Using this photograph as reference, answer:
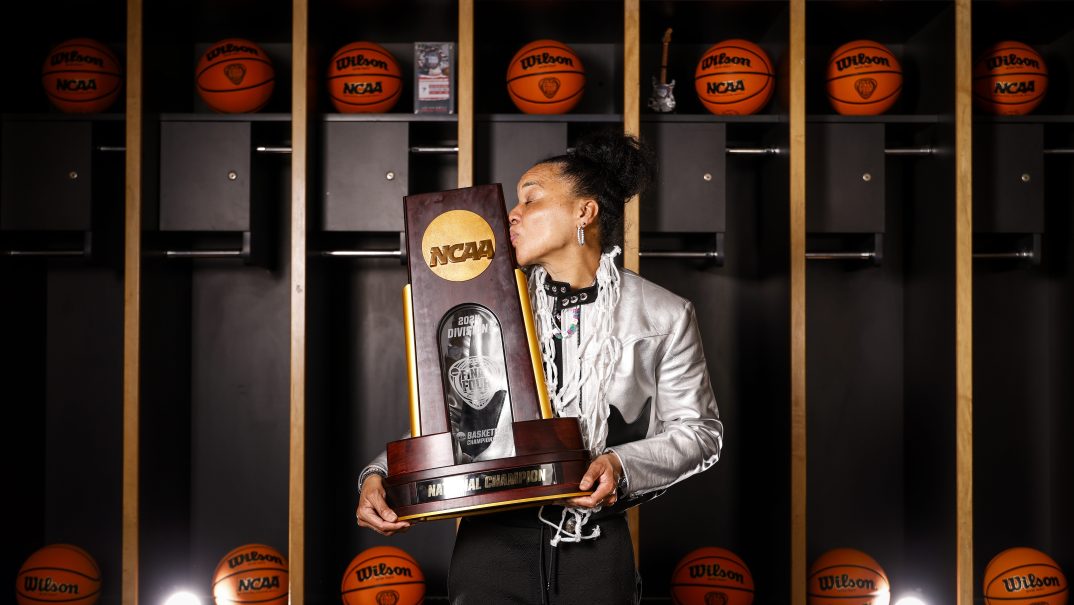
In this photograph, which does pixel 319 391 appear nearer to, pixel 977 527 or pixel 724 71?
pixel 724 71

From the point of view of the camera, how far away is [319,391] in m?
2.87

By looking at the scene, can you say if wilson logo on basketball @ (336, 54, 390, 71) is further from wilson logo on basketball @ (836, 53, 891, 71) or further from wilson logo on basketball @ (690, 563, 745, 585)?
wilson logo on basketball @ (690, 563, 745, 585)

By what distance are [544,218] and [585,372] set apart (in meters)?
0.29

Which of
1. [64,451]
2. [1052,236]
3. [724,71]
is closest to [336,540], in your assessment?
[64,451]

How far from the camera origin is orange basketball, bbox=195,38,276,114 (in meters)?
2.74

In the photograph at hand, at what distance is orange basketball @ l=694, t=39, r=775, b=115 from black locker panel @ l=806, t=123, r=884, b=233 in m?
0.21

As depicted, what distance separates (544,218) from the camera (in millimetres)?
1574

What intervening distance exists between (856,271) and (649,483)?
82.4 inches

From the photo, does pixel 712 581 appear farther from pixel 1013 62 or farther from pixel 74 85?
pixel 74 85

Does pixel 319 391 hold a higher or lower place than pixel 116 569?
higher

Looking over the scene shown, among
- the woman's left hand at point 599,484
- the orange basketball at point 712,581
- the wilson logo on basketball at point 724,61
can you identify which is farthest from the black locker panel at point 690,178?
the woman's left hand at point 599,484

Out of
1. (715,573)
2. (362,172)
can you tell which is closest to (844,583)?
(715,573)

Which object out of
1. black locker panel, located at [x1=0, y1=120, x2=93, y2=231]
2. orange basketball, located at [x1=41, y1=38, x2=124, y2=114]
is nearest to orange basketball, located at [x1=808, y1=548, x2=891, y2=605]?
black locker panel, located at [x1=0, y1=120, x2=93, y2=231]

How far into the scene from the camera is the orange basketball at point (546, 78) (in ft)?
8.95
